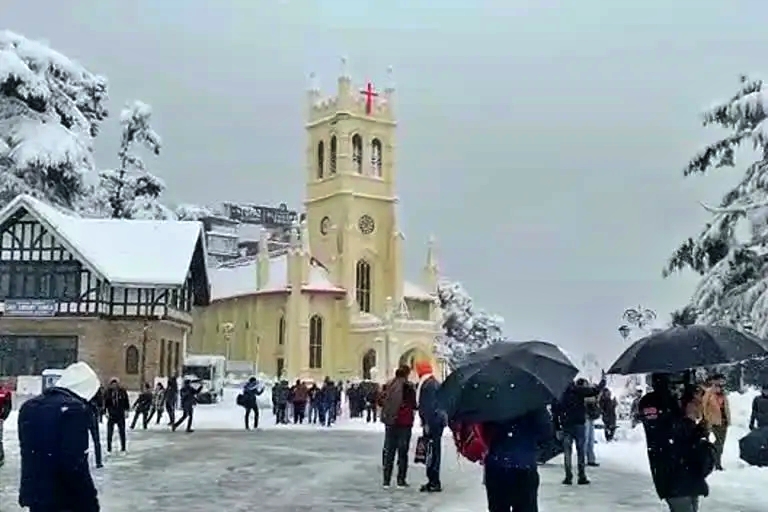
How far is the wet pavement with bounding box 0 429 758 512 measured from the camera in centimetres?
1309

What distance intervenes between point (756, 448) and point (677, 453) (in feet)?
17.3

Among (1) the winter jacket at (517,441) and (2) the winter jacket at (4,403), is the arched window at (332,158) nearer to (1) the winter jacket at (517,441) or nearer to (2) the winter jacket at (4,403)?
(2) the winter jacket at (4,403)

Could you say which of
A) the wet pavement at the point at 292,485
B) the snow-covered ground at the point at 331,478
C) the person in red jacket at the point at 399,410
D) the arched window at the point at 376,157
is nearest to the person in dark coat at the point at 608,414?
the snow-covered ground at the point at 331,478

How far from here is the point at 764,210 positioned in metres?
29.0

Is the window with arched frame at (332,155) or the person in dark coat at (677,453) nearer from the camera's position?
the person in dark coat at (677,453)

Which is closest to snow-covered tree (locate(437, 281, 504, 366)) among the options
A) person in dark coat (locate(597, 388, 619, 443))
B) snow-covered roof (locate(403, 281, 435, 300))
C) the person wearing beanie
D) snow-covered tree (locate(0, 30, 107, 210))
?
snow-covered roof (locate(403, 281, 435, 300))

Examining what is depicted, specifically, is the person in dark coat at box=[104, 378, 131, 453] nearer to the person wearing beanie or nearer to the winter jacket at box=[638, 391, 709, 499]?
the person wearing beanie

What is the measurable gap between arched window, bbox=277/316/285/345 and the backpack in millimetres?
63190

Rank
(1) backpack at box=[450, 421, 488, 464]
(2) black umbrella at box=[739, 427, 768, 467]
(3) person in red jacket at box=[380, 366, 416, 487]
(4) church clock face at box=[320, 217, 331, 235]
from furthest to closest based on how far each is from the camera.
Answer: (4) church clock face at box=[320, 217, 331, 235] → (3) person in red jacket at box=[380, 366, 416, 487] → (2) black umbrella at box=[739, 427, 768, 467] → (1) backpack at box=[450, 421, 488, 464]

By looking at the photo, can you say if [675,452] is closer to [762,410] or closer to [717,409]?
[762,410]

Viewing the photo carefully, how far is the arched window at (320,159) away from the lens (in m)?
79.3

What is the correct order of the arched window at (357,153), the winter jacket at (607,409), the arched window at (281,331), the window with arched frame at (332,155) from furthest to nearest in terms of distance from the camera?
the window with arched frame at (332,155) < the arched window at (357,153) < the arched window at (281,331) < the winter jacket at (607,409)

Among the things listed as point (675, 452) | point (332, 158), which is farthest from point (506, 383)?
point (332, 158)

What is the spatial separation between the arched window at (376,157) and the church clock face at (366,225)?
3832mm
